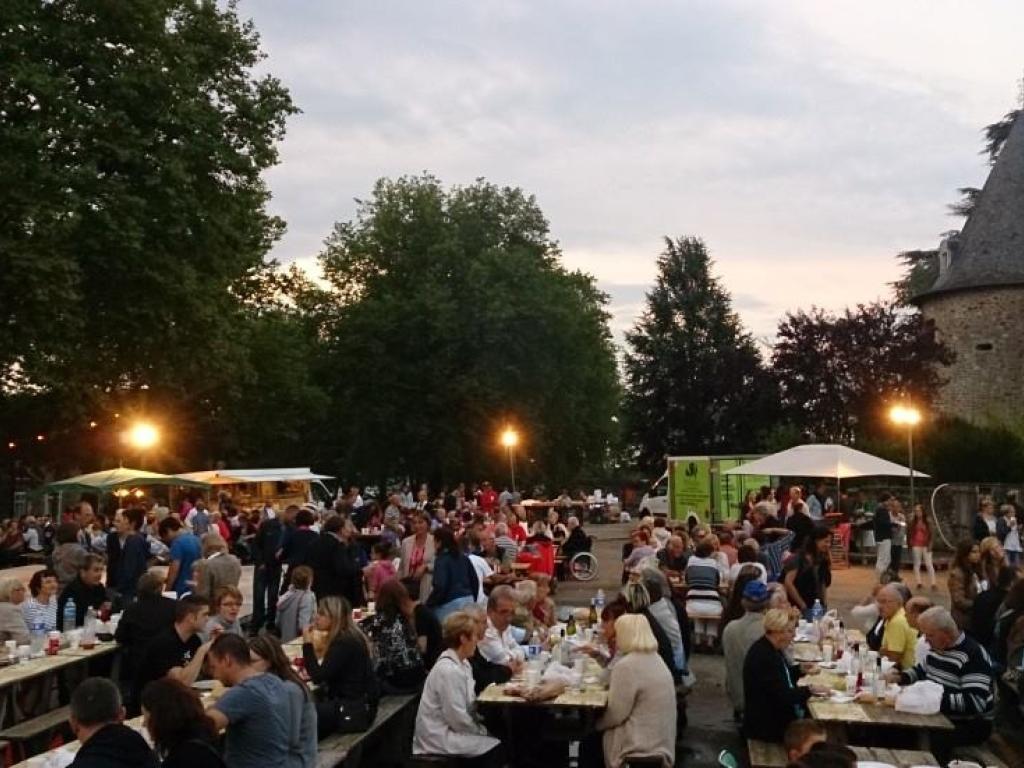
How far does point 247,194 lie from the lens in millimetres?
24281

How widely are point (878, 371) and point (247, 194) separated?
21565 mm

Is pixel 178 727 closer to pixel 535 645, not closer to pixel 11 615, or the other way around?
pixel 535 645

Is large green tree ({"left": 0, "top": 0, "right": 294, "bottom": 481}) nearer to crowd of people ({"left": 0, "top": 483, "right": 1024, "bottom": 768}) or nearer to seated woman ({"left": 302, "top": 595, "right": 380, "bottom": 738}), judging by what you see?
crowd of people ({"left": 0, "top": 483, "right": 1024, "bottom": 768})

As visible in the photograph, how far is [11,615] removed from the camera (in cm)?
966

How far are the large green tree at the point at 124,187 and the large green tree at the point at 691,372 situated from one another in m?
23.5

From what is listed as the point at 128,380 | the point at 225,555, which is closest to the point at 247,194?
the point at 128,380

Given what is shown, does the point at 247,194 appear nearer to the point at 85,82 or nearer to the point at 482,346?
Result: the point at 85,82

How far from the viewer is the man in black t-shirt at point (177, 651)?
24.8 feet

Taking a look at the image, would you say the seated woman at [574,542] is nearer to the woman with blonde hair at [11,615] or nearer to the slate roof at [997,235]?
the woman with blonde hair at [11,615]

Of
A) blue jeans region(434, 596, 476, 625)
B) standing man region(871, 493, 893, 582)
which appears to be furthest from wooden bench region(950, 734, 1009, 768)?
standing man region(871, 493, 893, 582)

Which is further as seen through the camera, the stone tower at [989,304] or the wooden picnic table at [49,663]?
the stone tower at [989,304]

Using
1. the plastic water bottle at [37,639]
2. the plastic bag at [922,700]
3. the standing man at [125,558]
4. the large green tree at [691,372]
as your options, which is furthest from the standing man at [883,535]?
the large green tree at [691,372]

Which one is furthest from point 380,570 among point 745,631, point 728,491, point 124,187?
point 728,491

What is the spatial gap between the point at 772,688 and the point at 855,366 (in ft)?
100
